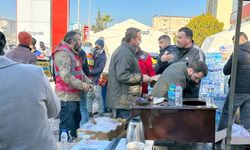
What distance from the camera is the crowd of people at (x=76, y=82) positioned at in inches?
54.1

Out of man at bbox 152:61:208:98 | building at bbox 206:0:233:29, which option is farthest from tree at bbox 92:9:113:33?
man at bbox 152:61:208:98

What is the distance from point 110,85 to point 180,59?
100 centimetres

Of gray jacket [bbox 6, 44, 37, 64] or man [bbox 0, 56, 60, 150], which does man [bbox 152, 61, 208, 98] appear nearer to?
gray jacket [bbox 6, 44, 37, 64]

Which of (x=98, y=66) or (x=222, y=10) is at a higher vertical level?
(x=222, y=10)

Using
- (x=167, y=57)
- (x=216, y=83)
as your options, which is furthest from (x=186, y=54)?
(x=216, y=83)

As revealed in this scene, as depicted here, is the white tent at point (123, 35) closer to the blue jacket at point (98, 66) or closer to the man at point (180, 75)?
the blue jacket at point (98, 66)

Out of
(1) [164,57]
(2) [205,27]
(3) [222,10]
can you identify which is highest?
(3) [222,10]

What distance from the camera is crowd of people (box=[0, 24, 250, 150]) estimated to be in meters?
1.37

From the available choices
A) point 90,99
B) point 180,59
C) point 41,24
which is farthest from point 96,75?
point 41,24

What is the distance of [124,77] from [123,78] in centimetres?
2

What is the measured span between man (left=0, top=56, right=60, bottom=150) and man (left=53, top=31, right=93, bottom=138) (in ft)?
6.03

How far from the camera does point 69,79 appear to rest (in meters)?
3.31

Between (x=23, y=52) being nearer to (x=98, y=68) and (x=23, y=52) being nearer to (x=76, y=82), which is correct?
(x=76, y=82)

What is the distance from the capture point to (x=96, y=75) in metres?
5.71
